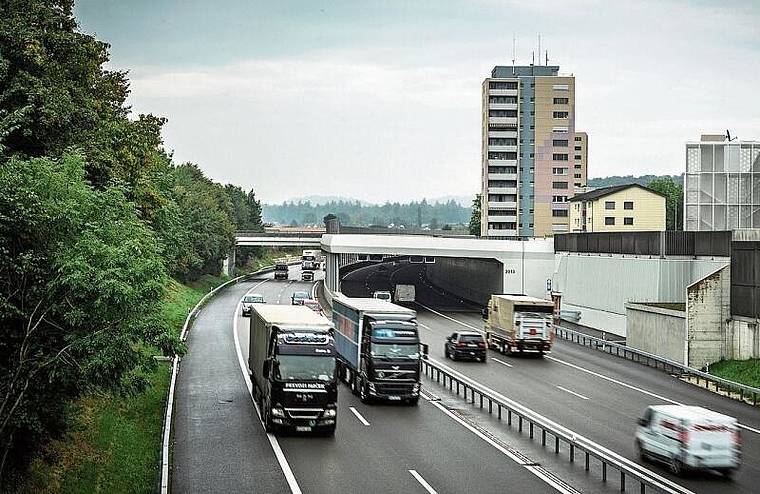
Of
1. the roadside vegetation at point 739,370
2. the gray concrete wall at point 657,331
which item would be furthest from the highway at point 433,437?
the roadside vegetation at point 739,370

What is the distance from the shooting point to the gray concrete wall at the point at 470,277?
89.4m

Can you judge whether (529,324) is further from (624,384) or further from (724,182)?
(724,182)

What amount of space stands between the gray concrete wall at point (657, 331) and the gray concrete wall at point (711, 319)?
844 mm

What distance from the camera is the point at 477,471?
2569cm

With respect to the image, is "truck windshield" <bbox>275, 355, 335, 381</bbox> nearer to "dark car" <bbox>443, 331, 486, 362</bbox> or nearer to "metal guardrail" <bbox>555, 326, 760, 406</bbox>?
"metal guardrail" <bbox>555, 326, 760, 406</bbox>

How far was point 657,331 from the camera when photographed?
52.3 m

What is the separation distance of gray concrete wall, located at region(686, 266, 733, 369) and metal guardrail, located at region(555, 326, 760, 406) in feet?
5.32

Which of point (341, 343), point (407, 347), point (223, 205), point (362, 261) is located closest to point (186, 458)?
point (407, 347)

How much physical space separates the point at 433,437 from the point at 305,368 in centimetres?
509

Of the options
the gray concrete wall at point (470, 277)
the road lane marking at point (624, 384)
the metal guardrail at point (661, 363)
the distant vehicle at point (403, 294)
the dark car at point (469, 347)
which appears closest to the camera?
the road lane marking at point (624, 384)

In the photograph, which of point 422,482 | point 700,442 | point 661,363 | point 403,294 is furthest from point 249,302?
point 700,442

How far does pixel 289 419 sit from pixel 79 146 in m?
13.4

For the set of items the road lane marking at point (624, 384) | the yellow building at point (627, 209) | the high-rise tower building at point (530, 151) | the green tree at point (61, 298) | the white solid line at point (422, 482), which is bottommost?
the road lane marking at point (624, 384)

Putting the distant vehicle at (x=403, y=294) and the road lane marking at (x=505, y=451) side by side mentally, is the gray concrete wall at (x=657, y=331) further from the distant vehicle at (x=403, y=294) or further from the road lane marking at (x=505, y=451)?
the distant vehicle at (x=403, y=294)
